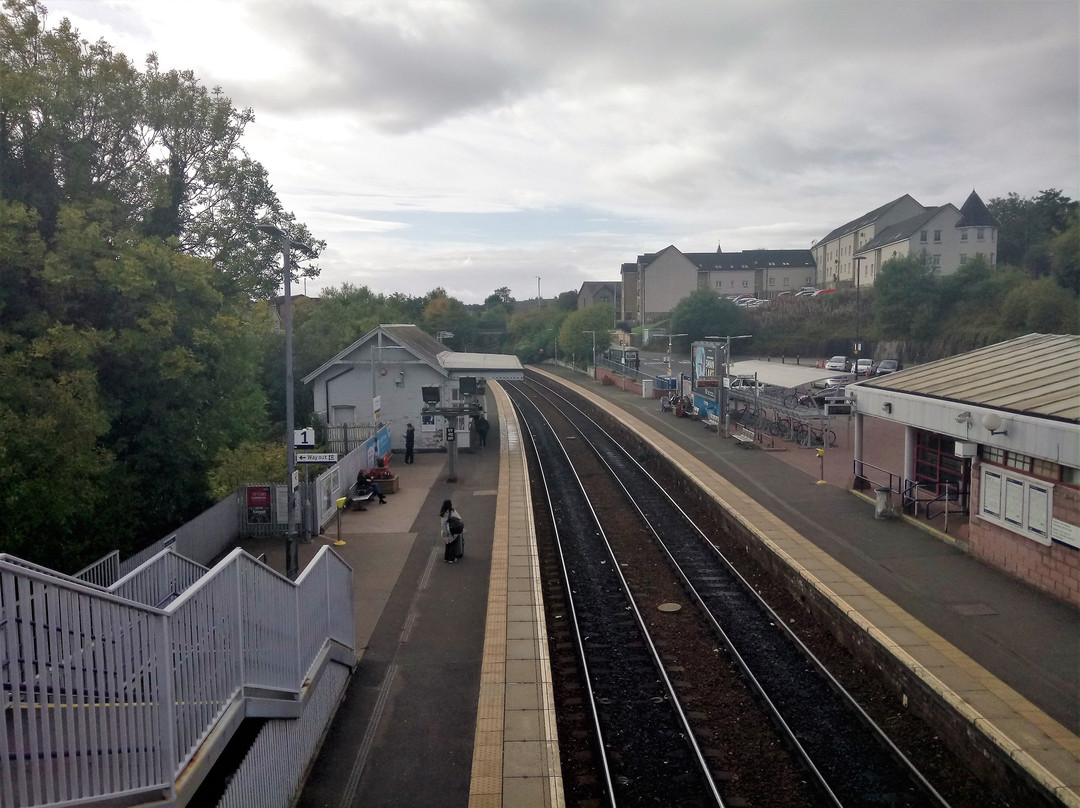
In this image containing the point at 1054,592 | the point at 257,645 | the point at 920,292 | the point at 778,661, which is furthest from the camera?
the point at 920,292

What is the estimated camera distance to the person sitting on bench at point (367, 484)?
66.5ft

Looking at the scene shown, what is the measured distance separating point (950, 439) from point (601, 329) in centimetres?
5285

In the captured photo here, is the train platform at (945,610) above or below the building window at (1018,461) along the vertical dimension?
below

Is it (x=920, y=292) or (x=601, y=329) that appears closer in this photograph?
(x=920, y=292)

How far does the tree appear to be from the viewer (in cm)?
5981

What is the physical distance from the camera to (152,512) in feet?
56.7

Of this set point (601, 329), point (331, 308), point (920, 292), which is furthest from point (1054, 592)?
point (601, 329)

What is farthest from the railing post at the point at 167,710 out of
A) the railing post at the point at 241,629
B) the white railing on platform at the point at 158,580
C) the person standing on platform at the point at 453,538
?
the person standing on platform at the point at 453,538

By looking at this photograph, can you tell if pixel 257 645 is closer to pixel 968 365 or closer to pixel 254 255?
pixel 968 365

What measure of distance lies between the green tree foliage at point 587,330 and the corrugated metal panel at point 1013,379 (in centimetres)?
5016

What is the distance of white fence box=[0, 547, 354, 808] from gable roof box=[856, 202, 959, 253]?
76.4m

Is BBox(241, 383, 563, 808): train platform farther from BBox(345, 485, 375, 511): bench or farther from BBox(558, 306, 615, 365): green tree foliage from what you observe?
BBox(558, 306, 615, 365): green tree foliage

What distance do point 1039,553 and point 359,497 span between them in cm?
1427

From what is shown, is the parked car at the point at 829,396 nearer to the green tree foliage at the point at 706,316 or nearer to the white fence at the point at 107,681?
the white fence at the point at 107,681
